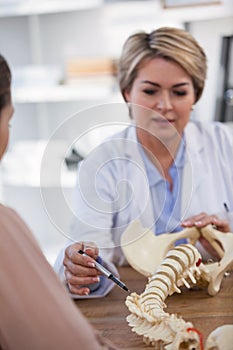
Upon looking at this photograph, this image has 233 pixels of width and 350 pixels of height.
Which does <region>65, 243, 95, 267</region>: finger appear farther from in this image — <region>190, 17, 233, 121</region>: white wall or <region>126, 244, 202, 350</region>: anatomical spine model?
<region>190, 17, 233, 121</region>: white wall

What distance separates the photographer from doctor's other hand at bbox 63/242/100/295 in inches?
27.9

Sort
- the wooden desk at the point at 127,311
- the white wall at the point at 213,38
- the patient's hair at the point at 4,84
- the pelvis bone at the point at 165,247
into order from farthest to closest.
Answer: the white wall at the point at 213,38 < the pelvis bone at the point at 165,247 < the wooden desk at the point at 127,311 < the patient's hair at the point at 4,84

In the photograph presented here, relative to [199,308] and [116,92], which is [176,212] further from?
[116,92]

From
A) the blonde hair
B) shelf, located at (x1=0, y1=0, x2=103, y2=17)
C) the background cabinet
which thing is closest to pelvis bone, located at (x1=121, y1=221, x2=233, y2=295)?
the blonde hair

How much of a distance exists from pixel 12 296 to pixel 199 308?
1.10 ft

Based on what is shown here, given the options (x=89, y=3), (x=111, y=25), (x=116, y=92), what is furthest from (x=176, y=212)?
(x=111, y=25)

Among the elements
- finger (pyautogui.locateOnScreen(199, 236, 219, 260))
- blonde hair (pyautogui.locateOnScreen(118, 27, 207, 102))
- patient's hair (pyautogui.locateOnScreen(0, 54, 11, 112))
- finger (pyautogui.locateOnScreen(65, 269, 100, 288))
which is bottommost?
finger (pyautogui.locateOnScreen(199, 236, 219, 260))

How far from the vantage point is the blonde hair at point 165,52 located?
109 centimetres

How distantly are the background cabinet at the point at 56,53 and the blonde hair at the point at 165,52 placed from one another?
2.53 ft

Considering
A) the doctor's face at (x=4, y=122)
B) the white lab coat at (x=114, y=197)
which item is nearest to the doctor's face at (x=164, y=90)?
the white lab coat at (x=114, y=197)

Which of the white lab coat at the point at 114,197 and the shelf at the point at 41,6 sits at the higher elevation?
the shelf at the point at 41,6

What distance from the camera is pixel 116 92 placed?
2.02m

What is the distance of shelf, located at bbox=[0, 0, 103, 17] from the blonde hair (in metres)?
0.92

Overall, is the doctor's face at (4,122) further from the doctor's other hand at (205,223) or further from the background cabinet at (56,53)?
the background cabinet at (56,53)
